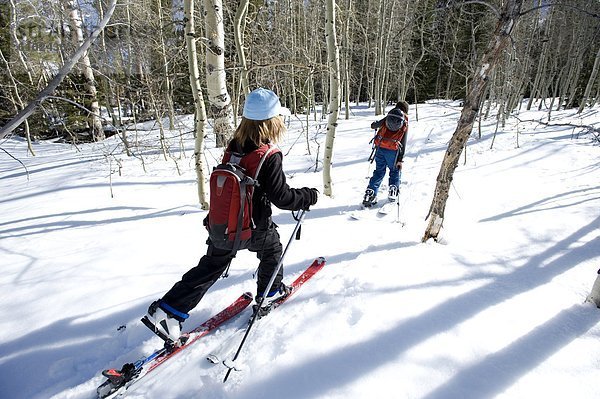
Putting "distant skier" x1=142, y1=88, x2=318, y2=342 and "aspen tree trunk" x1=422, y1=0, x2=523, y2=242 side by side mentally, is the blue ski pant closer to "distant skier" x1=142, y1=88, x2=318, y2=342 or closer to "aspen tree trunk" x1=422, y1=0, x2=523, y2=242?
"aspen tree trunk" x1=422, y1=0, x2=523, y2=242

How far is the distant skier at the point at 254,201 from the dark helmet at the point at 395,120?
3208mm

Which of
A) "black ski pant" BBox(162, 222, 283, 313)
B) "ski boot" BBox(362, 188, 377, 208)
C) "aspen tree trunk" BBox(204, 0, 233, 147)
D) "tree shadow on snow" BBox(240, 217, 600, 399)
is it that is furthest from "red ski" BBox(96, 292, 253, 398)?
"aspen tree trunk" BBox(204, 0, 233, 147)

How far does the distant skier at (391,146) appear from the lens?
17.3ft

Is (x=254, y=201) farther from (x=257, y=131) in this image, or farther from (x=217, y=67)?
(x=217, y=67)

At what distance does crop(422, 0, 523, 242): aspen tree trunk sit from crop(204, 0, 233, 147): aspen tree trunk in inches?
148

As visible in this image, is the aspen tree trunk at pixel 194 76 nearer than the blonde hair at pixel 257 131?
No

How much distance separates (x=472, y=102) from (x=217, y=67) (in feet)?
13.1

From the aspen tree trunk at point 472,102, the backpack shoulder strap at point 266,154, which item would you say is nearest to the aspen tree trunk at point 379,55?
the aspen tree trunk at point 472,102

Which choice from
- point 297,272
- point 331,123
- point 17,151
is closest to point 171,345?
point 297,272

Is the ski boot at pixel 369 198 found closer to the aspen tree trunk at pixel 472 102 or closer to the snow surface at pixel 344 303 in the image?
the snow surface at pixel 344 303

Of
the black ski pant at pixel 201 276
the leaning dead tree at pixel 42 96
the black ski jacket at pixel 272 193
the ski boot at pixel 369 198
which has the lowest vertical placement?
the ski boot at pixel 369 198

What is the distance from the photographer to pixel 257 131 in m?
2.32

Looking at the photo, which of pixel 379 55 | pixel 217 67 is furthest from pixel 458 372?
pixel 379 55

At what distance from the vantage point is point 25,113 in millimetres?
1804
